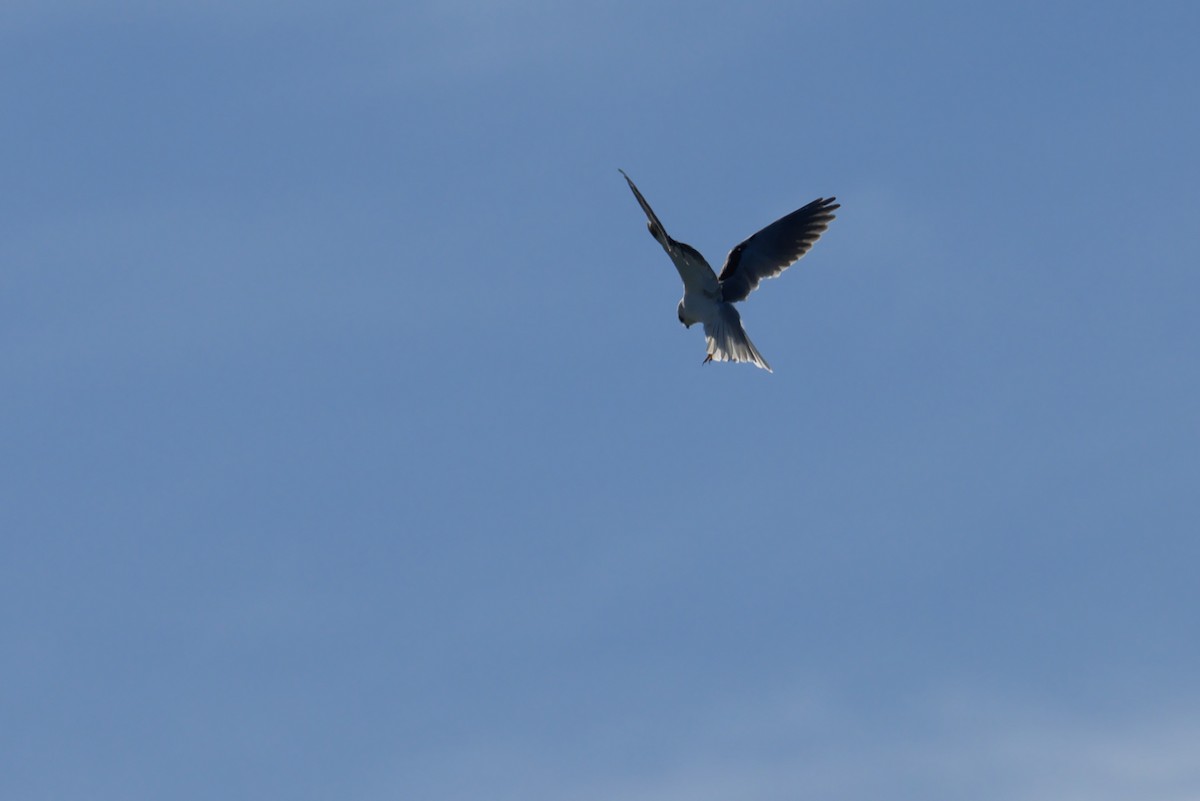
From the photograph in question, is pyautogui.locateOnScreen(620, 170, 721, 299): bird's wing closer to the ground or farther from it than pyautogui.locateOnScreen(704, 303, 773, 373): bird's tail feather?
farther from it

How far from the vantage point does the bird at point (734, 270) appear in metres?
29.5

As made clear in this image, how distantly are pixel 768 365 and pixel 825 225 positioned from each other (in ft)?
14.0

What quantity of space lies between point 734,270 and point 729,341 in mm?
1949

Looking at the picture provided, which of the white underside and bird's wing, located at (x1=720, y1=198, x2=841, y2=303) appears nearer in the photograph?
the white underside

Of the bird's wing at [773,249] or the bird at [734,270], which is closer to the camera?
the bird at [734,270]

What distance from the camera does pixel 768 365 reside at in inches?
1154

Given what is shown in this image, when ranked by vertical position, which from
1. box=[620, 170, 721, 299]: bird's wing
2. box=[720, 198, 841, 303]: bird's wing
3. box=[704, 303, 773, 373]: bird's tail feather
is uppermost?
box=[720, 198, 841, 303]: bird's wing

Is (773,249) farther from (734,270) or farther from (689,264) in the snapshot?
(689,264)

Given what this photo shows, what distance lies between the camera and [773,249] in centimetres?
3184

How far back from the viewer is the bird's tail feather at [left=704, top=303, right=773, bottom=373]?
29.6 meters

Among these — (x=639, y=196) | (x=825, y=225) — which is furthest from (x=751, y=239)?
(x=639, y=196)

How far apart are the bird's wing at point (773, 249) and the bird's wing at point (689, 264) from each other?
766 mm

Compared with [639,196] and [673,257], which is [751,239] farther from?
[639,196]

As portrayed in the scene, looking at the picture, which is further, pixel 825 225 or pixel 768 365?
pixel 825 225
